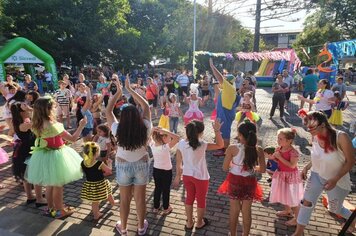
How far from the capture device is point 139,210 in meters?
3.70

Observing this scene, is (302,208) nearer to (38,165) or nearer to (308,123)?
(308,123)

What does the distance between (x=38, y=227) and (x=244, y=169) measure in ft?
9.52

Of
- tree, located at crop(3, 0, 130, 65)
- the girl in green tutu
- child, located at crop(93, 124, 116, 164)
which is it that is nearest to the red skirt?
the girl in green tutu

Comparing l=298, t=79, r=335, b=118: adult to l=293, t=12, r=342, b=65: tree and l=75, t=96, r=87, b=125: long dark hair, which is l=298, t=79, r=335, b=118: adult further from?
l=293, t=12, r=342, b=65: tree

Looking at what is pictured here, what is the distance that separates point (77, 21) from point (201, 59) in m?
14.9

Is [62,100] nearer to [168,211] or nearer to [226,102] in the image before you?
[226,102]

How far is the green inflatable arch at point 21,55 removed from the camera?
16688mm

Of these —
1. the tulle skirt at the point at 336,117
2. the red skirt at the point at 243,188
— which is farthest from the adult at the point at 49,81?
the red skirt at the point at 243,188

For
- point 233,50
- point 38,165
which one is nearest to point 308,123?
point 38,165

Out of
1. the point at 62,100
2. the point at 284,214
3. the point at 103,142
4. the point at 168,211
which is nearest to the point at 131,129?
the point at 168,211

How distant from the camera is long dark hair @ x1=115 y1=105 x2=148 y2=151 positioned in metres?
3.25

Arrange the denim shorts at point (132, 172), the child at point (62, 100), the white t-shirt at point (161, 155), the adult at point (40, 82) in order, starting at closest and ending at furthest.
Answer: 1. the denim shorts at point (132, 172)
2. the white t-shirt at point (161, 155)
3. the child at point (62, 100)
4. the adult at point (40, 82)

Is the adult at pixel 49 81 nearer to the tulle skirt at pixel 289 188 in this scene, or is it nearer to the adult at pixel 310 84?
the adult at pixel 310 84

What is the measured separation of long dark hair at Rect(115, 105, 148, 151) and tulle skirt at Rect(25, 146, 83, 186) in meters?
1.20
